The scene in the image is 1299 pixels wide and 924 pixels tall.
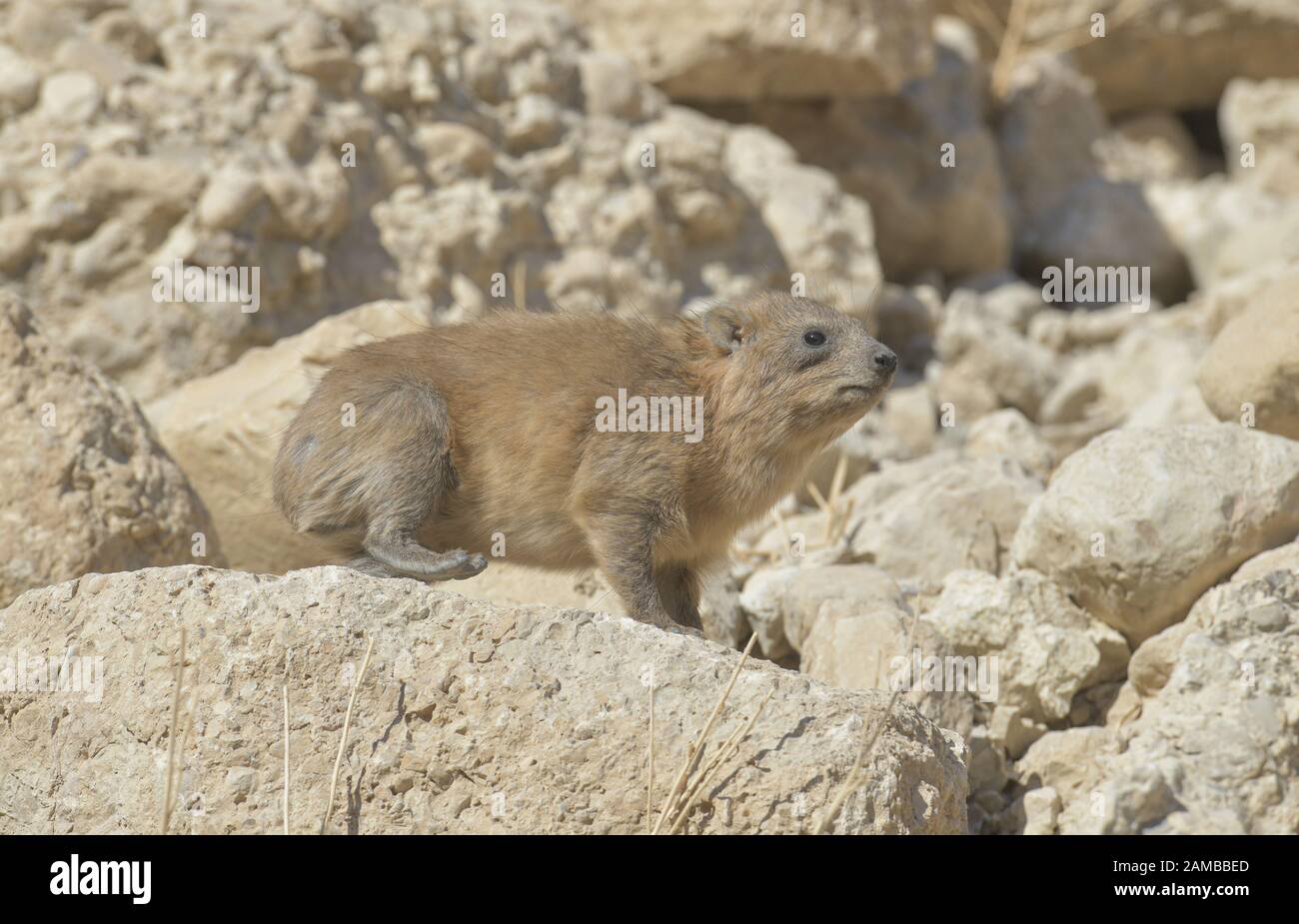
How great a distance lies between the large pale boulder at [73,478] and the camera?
567 cm

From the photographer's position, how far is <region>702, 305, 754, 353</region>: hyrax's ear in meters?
Answer: 5.91

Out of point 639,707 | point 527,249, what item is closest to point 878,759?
point 639,707

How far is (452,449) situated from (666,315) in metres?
2.67

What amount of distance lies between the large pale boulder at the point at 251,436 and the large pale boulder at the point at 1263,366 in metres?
3.70

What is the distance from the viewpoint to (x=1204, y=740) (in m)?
4.85

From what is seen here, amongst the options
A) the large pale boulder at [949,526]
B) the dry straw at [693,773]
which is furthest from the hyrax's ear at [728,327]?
the dry straw at [693,773]

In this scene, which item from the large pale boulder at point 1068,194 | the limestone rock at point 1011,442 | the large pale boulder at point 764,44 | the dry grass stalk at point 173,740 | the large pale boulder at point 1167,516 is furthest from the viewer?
the large pale boulder at point 1068,194

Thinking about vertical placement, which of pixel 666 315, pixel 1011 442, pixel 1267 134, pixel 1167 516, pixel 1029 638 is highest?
pixel 1267 134

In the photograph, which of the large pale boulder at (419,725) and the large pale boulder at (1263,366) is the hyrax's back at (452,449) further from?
the large pale boulder at (1263,366)

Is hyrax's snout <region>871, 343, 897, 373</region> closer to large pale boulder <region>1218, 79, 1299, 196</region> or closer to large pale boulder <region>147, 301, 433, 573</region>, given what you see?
large pale boulder <region>147, 301, 433, 573</region>

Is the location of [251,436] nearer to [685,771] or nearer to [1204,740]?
[685,771]

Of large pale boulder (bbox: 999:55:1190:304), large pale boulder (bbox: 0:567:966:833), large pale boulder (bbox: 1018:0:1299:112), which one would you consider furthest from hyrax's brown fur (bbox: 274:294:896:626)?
large pale boulder (bbox: 1018:0:1299:112)

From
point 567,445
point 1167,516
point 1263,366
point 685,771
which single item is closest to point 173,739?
point 685,771
